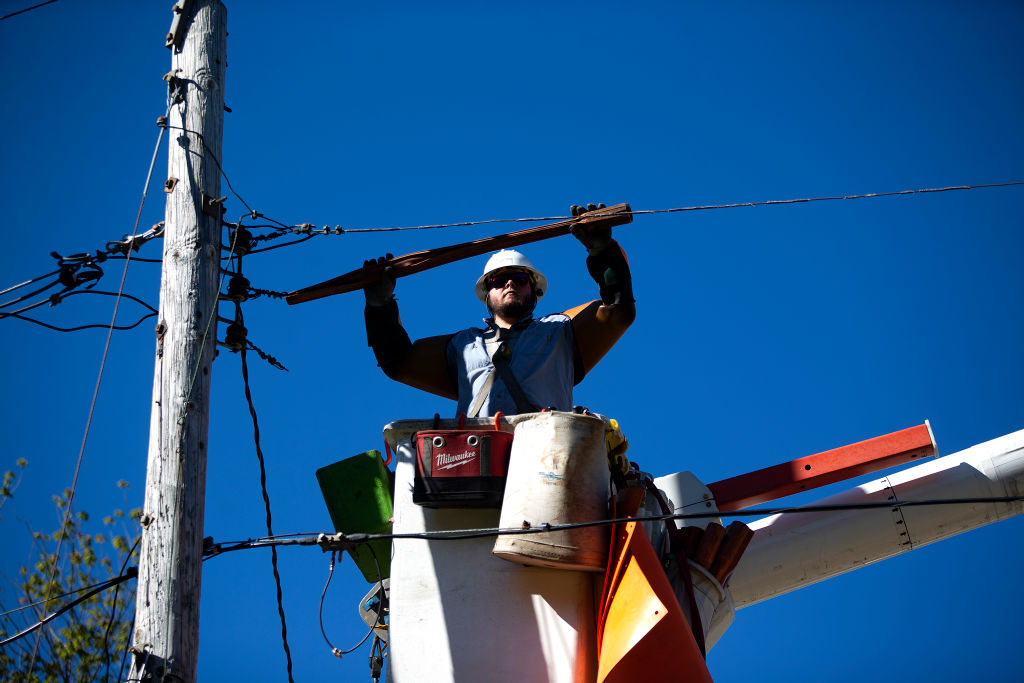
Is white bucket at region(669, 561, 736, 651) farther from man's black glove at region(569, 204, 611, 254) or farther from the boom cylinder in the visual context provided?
man's black glove at region(569, 204, 611, 254)

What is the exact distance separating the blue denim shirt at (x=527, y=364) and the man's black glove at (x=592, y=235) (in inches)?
27.9

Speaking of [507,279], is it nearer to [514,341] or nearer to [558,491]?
Result: [514,341]

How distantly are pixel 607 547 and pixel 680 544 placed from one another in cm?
97

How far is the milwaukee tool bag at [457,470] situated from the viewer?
7.60 m

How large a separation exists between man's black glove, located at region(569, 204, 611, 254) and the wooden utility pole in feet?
8.42

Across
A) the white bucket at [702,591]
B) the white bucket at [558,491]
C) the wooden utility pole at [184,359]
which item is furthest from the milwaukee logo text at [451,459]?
the white bucket at [702,591]

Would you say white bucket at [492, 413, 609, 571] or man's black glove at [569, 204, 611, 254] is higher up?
man's black glove at [569, 204, 611, 254]

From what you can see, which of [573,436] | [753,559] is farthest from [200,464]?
[753,559]

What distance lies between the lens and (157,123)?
7.78m

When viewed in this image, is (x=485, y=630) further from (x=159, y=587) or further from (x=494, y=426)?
(x=159, y=587)

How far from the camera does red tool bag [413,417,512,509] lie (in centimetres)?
760

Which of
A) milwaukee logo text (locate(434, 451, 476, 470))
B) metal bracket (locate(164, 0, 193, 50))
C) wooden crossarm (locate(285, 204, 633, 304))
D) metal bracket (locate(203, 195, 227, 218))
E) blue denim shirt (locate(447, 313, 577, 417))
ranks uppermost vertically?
metal bracket (locate(164, 0, 193, 50))

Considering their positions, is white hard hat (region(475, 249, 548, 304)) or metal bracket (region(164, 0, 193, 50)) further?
white hard hat (region(475, 249, 548, 304))

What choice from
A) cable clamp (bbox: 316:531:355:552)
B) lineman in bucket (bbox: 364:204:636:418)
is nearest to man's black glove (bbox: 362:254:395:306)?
lineman in bucket (bbox: 364:204:636:418)
